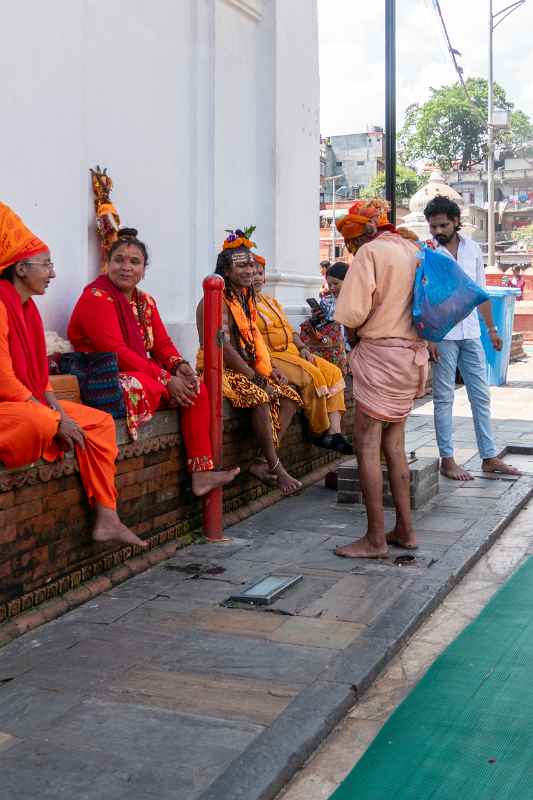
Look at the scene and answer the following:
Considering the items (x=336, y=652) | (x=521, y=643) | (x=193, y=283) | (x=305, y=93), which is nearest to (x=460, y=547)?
(x=521, y=643)

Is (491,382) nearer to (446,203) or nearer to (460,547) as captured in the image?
(446,203)

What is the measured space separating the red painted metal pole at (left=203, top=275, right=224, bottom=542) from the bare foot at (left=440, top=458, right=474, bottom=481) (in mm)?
2298

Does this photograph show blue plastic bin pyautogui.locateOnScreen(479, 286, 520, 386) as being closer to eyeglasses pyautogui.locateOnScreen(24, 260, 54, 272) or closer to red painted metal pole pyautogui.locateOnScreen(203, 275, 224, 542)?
red painted metal pole pyautogui.locateOnScreen(203, 275, 224, 542)

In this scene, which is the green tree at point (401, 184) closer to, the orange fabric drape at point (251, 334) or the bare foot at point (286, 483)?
the orange fabric drape at point (251, 334)

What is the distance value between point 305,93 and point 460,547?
4829 mm

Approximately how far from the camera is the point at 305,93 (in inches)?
341

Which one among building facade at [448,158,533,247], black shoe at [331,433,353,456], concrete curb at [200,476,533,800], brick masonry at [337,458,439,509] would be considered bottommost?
concrete curb at [200,476,533,800]

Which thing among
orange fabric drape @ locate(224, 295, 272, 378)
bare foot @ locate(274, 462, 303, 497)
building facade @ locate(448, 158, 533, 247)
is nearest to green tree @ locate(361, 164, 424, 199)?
building facade @ locate(448, 158, 533, 247)

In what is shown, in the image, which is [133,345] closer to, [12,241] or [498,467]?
[12,241]

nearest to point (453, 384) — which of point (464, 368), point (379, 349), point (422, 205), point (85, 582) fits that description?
point (464, 368)

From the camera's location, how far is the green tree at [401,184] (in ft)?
227

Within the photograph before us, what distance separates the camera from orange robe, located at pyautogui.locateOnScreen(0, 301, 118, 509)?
3.99 m

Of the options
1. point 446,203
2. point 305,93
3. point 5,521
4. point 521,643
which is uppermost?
point 305,93

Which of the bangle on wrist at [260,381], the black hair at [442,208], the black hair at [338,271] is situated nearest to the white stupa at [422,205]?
the black hair at [338,271]
